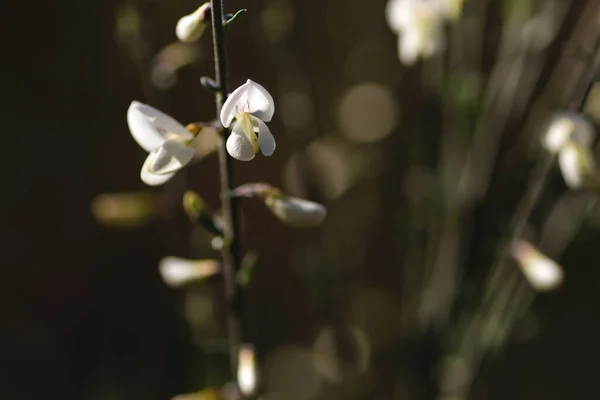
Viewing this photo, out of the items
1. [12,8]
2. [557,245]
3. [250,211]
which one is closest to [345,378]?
[557,245]

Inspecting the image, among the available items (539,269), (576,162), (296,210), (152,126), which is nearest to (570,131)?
(576,162)

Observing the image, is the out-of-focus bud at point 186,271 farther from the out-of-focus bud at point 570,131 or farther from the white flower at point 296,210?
the out-of-focus bud at point 570,131

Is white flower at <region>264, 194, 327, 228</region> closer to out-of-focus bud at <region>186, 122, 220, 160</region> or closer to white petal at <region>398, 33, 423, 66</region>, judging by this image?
out-of-focus bud at <region>186, 122, 220, 160</region>

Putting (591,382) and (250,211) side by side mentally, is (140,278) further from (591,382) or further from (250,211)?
(591,382)

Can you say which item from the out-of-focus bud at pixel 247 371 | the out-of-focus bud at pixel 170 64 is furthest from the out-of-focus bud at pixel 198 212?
the out-of-focus bud at pixel 170 64

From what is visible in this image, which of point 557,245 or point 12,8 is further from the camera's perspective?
point 12,8

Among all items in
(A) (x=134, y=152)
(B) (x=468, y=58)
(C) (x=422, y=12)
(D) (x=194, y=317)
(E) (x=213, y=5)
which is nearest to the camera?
(E) (x=213, y=5)

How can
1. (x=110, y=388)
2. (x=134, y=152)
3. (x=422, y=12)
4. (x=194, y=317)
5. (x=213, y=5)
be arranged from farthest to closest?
(x=134, y=152) → (x=110, y=388) → (x=194, y=317) → (x=422, y=12) → (x=213, y=5)
